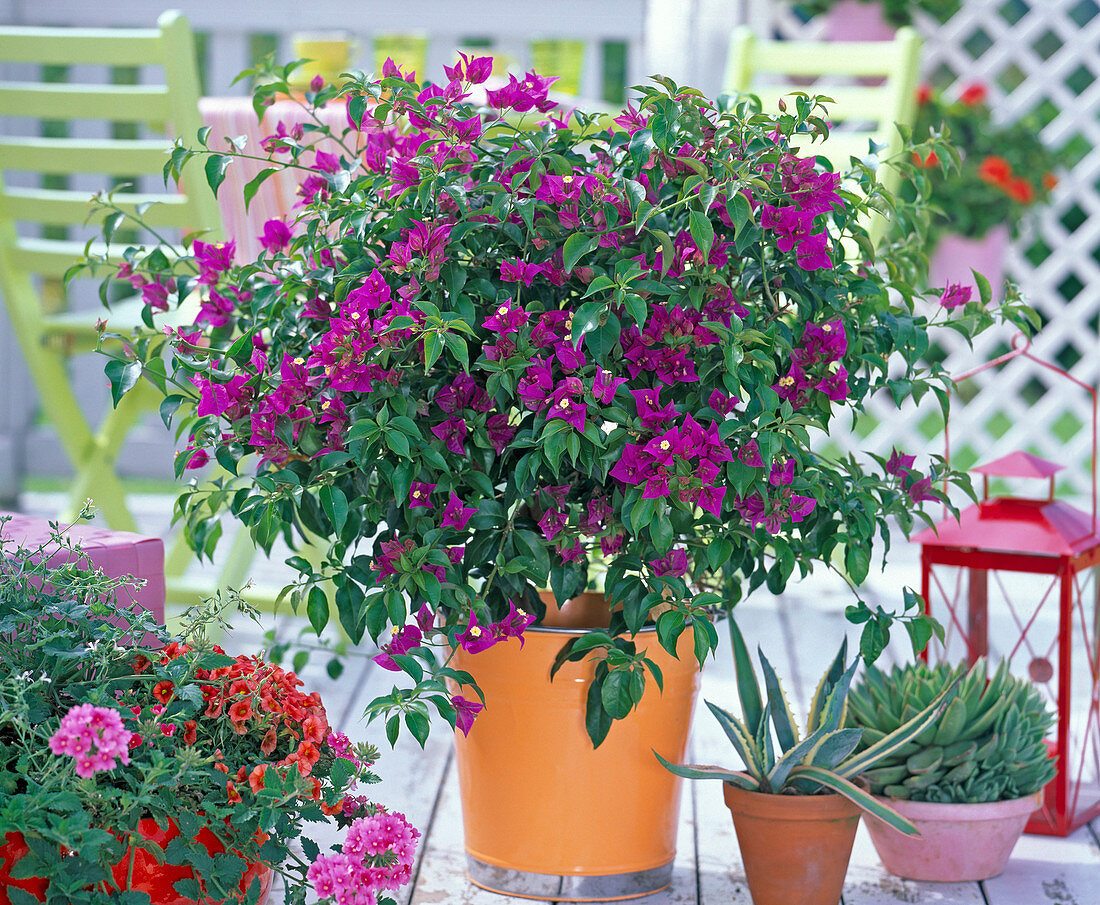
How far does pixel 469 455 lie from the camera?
118 cm

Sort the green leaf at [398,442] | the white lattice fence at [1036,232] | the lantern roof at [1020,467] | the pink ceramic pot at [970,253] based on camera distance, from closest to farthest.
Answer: the green leaf at [398,442]
the lantern roof at [1020,467]
the white lattice fence at [1036,232]
the pink ceramic pot at [970,253]

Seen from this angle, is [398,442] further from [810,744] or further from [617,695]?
[810,744]

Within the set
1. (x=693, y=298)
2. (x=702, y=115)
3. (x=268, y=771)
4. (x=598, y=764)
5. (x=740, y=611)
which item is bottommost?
(x=740, y=611)

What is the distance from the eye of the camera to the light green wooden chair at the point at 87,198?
2094 mm

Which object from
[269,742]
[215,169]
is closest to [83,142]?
[215,169]

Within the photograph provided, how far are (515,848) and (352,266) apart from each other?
2.14 ft

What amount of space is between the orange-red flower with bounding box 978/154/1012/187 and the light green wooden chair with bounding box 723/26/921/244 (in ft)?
3.34

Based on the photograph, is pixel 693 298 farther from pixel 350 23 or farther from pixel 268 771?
pixel 350 23

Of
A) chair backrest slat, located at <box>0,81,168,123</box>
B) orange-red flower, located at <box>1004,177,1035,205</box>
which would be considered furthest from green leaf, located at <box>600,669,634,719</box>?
orange-red flower, located at <box>1004,177,1035,205</box>

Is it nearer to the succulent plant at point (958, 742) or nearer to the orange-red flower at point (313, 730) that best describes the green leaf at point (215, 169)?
the orange-red flower at point (313, 730)

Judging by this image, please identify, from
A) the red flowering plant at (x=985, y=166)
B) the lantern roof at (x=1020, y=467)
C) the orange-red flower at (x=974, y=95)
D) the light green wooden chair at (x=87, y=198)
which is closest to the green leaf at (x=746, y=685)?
the lantern roof at (x=1020, y=467)

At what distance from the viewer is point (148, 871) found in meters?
1.05

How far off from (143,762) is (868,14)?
312cm

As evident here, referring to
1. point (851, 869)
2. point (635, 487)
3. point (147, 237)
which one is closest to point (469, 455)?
point (635, 487)
